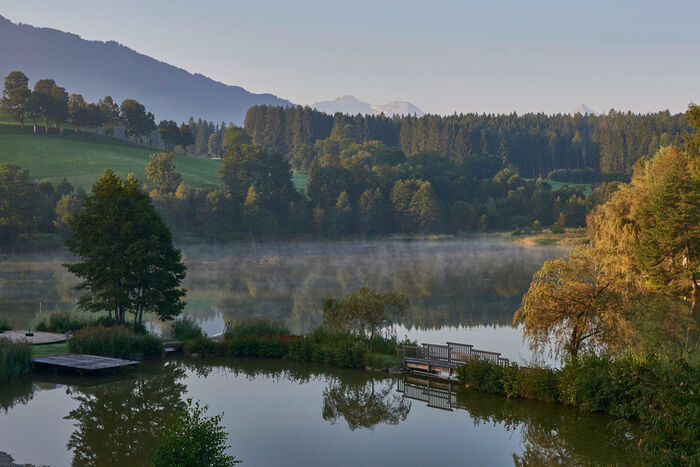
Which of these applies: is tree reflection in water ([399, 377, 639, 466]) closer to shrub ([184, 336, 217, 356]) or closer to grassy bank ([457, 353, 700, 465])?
grassy bank ([457, 353, 700, 465])

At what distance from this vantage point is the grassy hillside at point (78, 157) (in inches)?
4318

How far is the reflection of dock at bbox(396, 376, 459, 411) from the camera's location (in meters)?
23.4

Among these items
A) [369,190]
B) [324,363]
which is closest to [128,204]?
[324,363]

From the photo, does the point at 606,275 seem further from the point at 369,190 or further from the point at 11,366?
the point at 369,190

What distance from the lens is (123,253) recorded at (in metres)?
34.2

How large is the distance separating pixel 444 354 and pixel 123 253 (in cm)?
1762

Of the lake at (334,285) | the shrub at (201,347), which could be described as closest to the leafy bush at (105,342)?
the shrub at (201,347)

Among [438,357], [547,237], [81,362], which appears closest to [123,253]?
[81,362]

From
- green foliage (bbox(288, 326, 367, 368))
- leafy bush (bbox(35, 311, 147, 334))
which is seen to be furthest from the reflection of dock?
leafy bush (bbox(35, 311, 147, 334))

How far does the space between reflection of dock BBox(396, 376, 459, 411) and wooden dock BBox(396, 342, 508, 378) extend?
695 millimetres

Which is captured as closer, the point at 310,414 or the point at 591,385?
the point at 591,385

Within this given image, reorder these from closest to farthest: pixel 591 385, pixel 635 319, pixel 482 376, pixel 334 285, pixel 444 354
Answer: pixel 591 385
pixel 482 376
pixel 444 354
pixel 635 319
pixel 334 285

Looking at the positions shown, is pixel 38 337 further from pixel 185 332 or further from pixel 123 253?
pixel 185 332

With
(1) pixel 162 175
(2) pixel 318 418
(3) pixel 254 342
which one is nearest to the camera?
(2) pixel 318 418
